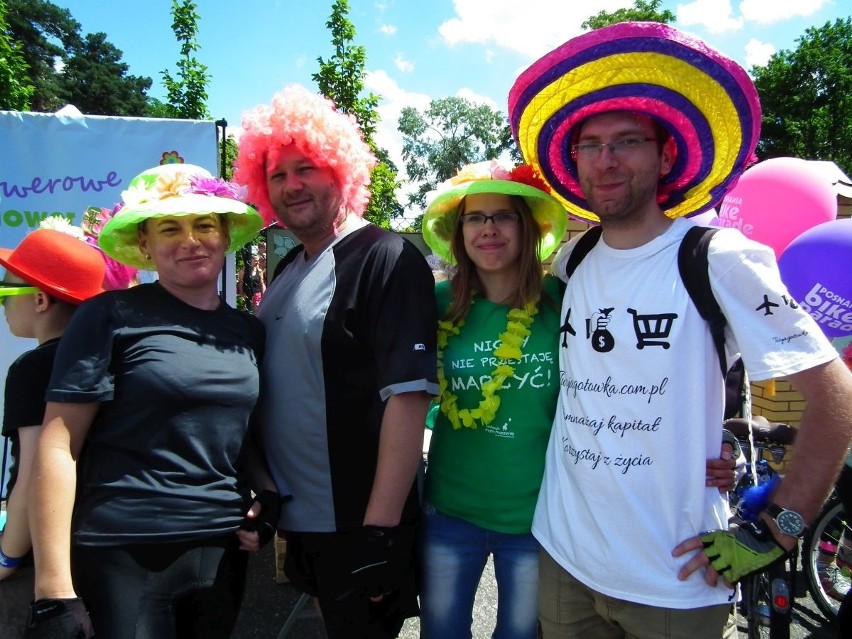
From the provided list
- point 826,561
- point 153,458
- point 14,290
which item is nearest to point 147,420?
point 153,458

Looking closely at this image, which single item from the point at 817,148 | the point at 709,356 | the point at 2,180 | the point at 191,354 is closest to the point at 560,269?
the point at 709,356

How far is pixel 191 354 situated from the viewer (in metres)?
1.63

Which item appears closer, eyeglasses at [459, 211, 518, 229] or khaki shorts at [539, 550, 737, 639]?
khaki shorts at [539, 550, 737, 639]

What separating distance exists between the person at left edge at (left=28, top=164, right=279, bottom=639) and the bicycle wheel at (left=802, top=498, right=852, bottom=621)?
329 cm

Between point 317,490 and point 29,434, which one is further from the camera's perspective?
point 317,490

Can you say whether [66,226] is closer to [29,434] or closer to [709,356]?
[29,434]

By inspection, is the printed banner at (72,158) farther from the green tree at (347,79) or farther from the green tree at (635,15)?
the green tree at (635,15)

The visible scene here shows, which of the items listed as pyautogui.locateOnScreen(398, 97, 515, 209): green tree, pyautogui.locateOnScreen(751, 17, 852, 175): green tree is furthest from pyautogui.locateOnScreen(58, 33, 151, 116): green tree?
pyautogui.locateOnScreen(751, 17, 852, 175): green tree

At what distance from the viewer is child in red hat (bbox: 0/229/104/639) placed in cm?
161

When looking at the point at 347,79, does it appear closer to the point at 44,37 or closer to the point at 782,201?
the point at 782,201

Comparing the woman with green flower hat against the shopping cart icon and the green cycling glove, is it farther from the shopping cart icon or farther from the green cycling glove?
the green cycling glove

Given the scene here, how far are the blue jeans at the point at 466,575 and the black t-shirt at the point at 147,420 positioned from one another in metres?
0.68

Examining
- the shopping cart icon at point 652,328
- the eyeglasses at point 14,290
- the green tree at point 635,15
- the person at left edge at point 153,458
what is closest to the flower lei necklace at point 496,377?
the shopping cart icon at point 652,328

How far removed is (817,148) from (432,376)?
28772mm
